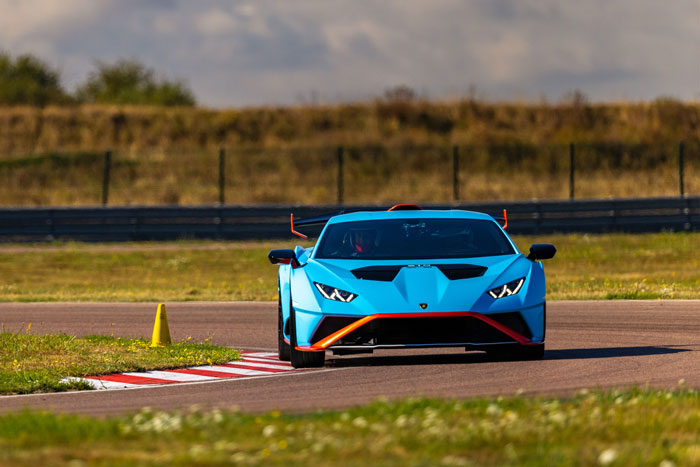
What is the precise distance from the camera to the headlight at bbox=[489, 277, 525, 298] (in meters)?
10.6

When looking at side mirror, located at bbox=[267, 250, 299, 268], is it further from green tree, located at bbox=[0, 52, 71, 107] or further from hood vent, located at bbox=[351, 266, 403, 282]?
green tree, located at bbox=[0, 52, 71, 107]

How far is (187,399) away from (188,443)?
132 inches

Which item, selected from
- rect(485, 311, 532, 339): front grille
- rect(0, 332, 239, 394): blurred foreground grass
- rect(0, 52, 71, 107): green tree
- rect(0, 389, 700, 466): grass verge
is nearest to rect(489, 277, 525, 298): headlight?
rect(485, 311, 532, 339): front grille

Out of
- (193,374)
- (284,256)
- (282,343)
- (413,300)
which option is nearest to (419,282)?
(413,300)

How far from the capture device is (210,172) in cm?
4616

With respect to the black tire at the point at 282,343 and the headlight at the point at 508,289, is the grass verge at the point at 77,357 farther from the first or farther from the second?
the headlight at the point at 508,289

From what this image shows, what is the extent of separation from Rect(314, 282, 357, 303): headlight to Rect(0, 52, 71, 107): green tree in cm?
5323

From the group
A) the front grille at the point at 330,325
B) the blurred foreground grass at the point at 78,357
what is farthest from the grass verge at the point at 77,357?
the front grille at the point at 330,325

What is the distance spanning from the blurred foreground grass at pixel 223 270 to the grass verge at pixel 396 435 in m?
12.3

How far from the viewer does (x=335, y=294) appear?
35.0 ft

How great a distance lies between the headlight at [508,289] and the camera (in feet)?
34.8

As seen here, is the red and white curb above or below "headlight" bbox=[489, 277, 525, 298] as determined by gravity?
below

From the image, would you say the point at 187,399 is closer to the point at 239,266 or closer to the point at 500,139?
the point at 239,266

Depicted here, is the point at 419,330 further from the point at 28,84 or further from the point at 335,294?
the point at 28,84
